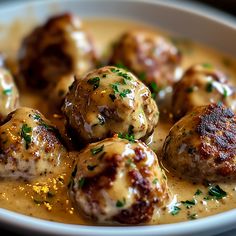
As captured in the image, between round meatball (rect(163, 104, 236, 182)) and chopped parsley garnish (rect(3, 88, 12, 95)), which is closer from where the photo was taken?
round meatball (rect(163, 104, 236, 182))

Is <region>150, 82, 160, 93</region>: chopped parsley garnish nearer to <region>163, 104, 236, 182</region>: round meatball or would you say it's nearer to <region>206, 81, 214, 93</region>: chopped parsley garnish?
<region>206, 81, 214, 93</region>: chopped parsley garnish

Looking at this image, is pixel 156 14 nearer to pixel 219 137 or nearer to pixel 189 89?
pixel 189 89

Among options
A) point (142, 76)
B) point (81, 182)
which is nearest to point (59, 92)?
point (142, 76)

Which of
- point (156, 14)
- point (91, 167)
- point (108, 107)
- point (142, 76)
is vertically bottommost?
point (156, 14)

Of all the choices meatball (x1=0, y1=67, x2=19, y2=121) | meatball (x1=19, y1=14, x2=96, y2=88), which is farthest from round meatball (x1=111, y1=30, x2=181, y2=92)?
meatball (x1=0, y1=67, x2=19, y2=121)

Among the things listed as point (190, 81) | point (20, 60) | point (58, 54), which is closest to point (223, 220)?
point (190, 81)

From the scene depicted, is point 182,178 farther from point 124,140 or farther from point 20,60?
point 20,60
